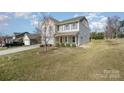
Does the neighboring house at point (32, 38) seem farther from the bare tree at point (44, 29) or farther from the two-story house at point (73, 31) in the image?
the two-story house at point (73, 31)

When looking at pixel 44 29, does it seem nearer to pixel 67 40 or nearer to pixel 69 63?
pixel 67 40

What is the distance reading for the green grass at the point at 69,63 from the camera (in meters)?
5.21

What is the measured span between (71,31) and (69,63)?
1305mm

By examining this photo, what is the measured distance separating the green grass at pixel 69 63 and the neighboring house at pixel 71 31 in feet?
1.02

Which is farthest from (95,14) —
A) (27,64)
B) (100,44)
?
(27,64)

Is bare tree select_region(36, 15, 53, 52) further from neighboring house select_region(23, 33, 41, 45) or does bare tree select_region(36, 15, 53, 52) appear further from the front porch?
the front porch

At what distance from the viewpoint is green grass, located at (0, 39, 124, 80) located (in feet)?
17.1

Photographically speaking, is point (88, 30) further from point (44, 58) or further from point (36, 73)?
point (36, 73)

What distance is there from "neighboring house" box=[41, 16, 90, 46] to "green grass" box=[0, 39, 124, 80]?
31 centimetres

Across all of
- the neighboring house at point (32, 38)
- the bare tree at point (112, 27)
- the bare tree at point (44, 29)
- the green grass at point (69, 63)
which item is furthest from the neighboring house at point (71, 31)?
the bare tree at point (112, 27)

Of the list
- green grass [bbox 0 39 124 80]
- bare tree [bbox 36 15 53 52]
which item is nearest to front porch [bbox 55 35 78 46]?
green grass [bbox 0 39 124 80]
